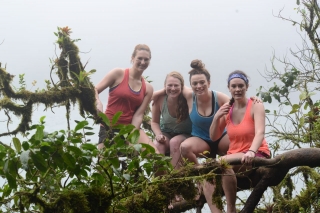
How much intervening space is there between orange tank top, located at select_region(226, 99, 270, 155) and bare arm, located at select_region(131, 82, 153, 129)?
986 mm

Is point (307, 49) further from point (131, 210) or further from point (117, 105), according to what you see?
point (131, 210)

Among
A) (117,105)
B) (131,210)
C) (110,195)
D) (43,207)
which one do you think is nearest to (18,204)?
(43,207)

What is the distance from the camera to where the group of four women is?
3414 millimetres

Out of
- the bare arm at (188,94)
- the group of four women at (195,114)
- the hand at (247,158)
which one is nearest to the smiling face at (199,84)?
the group of four women at (195,114)

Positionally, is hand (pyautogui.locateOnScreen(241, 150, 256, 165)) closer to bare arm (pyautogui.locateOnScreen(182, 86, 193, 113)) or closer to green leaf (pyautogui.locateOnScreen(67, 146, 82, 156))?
bare arm (pyautogui.locateOnScreen(182, 86, 193, 113))

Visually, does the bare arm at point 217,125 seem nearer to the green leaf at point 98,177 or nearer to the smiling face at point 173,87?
the smiling face at point 173,87

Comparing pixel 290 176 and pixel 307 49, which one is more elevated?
pixel 307 49

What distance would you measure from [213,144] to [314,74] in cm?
334

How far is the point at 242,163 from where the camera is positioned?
3.03 metres

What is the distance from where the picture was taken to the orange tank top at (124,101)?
4230 mm

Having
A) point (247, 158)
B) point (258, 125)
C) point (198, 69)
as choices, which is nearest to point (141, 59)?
point (198, 69)

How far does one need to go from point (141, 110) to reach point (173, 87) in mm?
424

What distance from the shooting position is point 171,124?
4.14 m

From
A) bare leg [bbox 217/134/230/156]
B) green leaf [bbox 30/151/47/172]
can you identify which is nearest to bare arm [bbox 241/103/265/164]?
bare leg [bbox 217/134/230/156]
